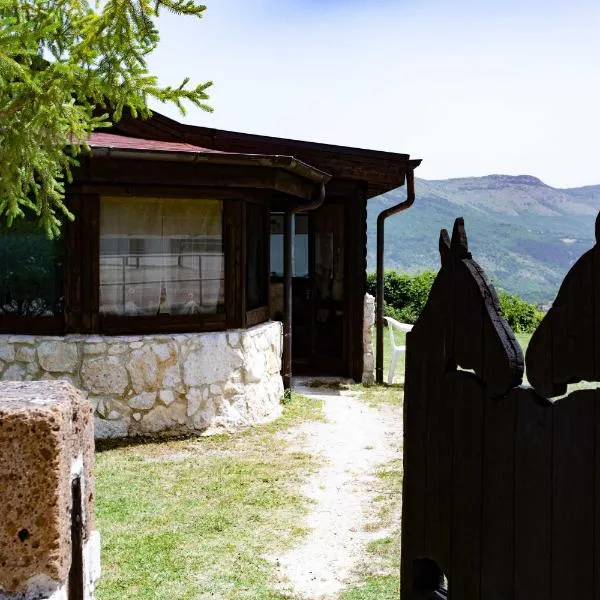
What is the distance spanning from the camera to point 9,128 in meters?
4.88

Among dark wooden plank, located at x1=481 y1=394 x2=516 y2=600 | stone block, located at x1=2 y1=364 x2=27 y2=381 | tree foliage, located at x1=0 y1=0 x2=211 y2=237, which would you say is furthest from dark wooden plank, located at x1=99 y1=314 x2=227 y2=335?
dark wooden plank, located at x1=481 y1=394 x2=516 y2=600

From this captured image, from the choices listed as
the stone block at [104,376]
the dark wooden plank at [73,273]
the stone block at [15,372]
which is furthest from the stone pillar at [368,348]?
the stone block at [15,372]

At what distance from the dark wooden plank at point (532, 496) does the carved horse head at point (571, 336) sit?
0.06 m

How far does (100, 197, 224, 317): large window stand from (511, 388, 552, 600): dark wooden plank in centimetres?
645

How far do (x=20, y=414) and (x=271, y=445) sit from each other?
5.86 metres

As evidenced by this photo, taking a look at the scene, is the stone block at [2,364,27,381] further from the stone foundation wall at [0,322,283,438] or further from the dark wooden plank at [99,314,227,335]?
the dark wooden plank at [99,314,227,335]

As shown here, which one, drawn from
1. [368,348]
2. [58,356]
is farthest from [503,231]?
[58,356]

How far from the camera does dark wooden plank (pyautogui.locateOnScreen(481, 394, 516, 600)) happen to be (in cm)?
168

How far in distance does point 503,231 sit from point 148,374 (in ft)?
501

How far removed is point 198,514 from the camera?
17.9 ft

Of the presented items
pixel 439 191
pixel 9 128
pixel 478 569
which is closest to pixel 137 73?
pixel 9 128

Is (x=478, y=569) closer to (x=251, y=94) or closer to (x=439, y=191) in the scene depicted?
(x=251, y=94)

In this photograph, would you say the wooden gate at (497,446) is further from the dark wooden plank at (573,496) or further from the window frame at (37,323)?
the window frame at (37,323)

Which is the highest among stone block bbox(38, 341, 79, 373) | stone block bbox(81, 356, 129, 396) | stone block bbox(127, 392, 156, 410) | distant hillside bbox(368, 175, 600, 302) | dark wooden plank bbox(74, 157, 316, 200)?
distant hillside bbox(368, 175, 600, 302)
